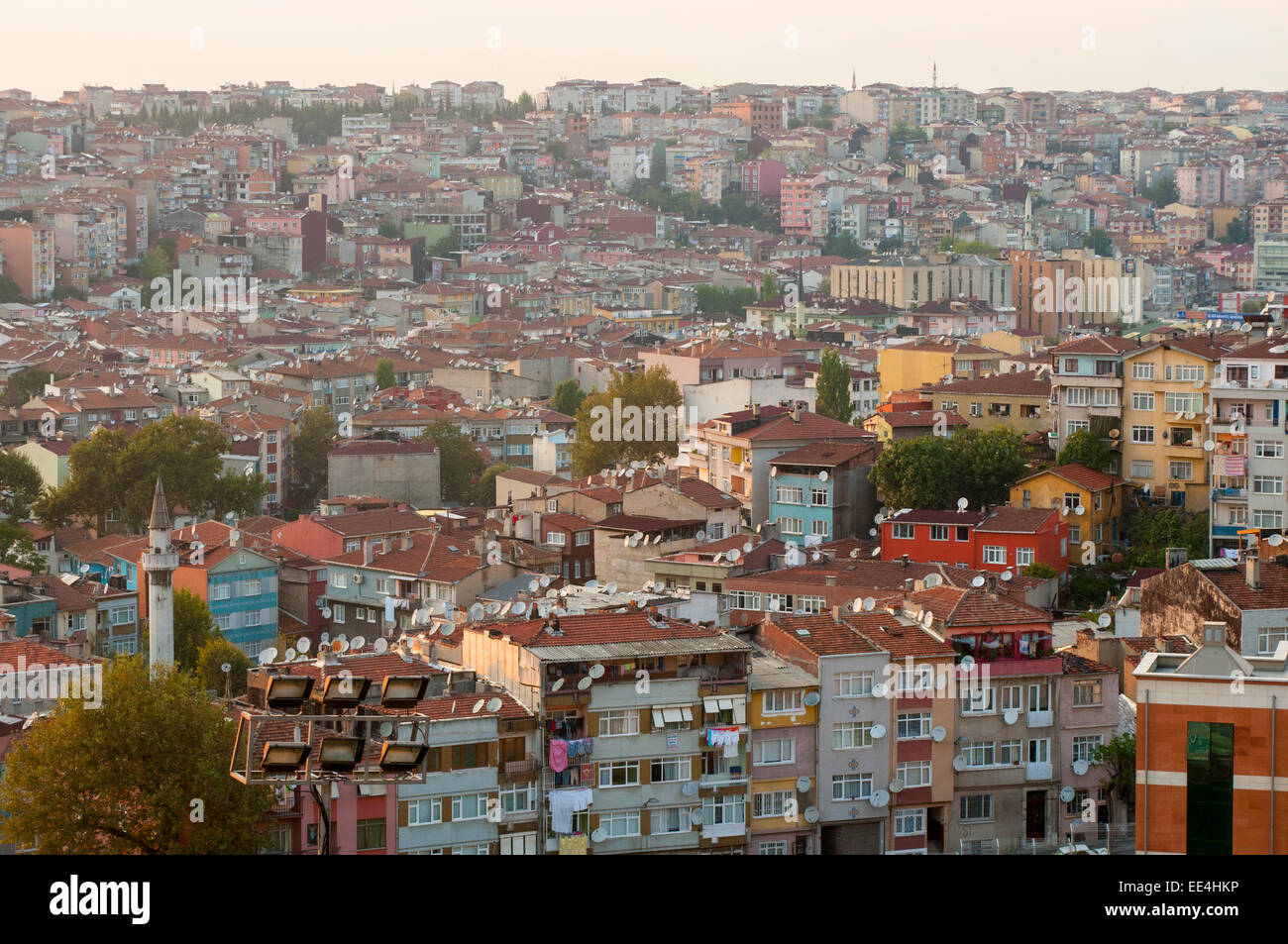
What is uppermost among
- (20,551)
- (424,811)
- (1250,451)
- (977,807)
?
(1250,451)

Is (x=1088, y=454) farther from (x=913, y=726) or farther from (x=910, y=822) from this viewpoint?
(x=910, y=822)

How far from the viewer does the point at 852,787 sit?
1066 centimetres

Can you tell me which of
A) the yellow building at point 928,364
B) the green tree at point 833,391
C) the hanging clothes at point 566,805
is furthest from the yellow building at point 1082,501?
the yellow building at point 928,364

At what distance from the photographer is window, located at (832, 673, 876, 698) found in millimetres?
10633

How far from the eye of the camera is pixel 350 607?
694 inches

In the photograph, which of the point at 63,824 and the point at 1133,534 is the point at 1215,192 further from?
the point at 63,824

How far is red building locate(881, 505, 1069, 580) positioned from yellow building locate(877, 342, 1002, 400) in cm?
1043

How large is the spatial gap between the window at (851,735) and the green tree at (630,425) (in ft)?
44.9

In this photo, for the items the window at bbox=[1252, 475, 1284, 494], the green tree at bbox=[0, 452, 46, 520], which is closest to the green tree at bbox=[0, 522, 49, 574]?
the green tree at bbox=[0, 452, 46, 520]

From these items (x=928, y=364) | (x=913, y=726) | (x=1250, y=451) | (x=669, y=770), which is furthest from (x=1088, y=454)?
(x=928, y=364)

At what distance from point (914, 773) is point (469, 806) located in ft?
7.61

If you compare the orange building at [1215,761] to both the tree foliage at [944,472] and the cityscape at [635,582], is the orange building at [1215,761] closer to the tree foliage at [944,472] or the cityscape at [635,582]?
the cityscape at [635,582]

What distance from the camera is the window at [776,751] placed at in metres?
10.5
